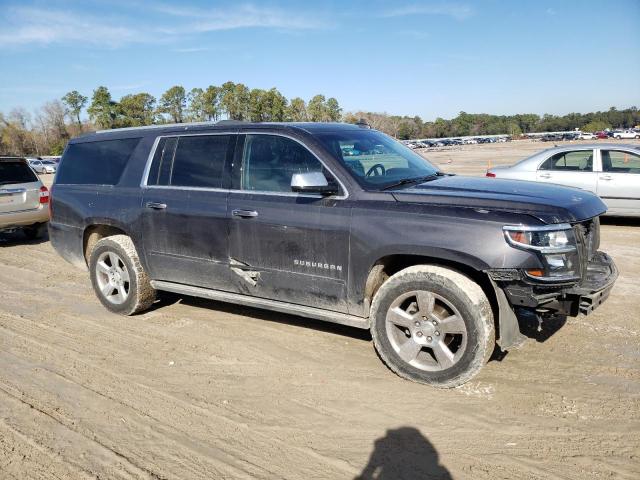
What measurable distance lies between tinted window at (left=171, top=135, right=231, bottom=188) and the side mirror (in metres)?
1.07

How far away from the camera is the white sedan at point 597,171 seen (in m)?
9.65

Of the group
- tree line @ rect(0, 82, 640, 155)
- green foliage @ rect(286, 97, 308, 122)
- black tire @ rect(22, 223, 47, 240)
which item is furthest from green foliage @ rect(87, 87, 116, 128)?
black tire @ rect(22, 223, 47, 240)

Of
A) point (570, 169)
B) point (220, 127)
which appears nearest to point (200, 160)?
point (220, 127)

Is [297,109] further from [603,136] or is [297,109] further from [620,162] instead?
[620,162]

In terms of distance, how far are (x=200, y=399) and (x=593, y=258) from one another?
332cm

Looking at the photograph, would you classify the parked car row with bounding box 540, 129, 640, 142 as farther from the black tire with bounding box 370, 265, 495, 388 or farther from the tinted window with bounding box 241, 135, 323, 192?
the black tire with bounding box 370, 265, 495, 388

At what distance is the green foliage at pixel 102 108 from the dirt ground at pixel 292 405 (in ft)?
311

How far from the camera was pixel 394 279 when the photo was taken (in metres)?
3.89

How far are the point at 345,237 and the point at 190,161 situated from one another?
6.34 ft

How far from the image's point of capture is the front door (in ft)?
13.5

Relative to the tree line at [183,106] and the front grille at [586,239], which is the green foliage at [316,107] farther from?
the front grille at [586,239]

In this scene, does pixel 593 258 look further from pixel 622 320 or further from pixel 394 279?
pixel 394 279

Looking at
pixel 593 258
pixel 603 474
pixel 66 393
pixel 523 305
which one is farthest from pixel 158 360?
pixel 593 258

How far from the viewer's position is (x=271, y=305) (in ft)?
14.9
